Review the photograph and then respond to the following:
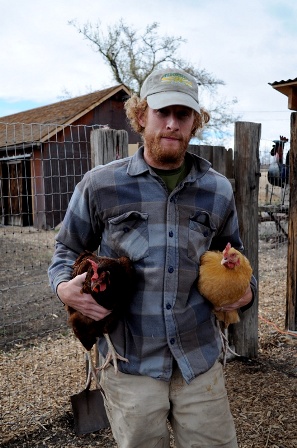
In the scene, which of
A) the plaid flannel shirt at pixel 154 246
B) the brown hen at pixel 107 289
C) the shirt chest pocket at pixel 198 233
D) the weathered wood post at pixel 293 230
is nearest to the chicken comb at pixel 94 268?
the brown hen at pixel 107 289

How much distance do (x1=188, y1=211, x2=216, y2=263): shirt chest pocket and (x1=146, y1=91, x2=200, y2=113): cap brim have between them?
Result: 21.1 inches

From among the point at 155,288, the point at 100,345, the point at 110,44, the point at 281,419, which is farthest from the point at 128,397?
the point at 110,44

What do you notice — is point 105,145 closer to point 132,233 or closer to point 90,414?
point 132,233

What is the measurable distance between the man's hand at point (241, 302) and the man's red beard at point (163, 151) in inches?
31.3

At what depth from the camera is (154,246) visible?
2.09 meters

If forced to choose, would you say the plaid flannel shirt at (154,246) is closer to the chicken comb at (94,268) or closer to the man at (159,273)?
the man at (159,273)

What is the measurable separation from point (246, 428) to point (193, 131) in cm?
235

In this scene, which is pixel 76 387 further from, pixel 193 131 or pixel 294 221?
pixel 294 221

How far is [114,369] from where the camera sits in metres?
2.10

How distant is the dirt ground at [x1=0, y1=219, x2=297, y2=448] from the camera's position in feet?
10.6

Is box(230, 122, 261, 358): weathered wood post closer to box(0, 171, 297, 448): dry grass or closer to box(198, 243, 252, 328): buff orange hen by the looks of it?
box(0, 171, 297, 448): dry grass

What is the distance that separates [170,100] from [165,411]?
150cm

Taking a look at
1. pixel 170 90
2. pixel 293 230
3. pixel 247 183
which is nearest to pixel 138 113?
pixel 170 90

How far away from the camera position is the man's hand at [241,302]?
7.39ft
